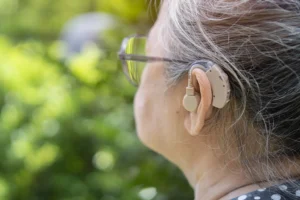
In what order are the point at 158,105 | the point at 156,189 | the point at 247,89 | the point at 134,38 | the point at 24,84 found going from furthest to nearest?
the point at 24,84, the point at 156,189, the point at 134,38, the point at 158,105, the point at 247,89

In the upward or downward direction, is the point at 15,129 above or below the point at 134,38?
below

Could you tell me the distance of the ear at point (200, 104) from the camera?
79 centimetres

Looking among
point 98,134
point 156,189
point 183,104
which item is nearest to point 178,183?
point 156,189

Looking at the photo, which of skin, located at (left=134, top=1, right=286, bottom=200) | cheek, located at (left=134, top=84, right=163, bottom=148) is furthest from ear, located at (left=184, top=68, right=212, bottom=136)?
cheek, located at (left=134, top=84, right=163, bottom=148)

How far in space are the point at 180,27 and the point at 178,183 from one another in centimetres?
78

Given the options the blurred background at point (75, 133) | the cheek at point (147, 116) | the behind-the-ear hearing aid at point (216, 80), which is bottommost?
the blurred background at point (75, 133)

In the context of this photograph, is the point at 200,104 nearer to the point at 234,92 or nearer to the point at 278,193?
the point at 234,92

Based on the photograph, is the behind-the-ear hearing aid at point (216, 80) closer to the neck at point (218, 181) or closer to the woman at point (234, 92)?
the woman at point (234, 92)

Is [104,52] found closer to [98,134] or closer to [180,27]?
[98,134]

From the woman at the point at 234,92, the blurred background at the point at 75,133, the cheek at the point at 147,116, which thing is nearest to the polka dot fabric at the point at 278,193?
the woman at the point at 234,92

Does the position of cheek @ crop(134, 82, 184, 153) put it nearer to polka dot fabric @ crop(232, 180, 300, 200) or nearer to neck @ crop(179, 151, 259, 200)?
neck @ crop(179, 151, 259, 200)

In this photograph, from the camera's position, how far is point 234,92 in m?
0.80

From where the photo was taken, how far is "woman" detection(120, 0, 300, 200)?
0.76 m

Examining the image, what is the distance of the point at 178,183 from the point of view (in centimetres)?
152
